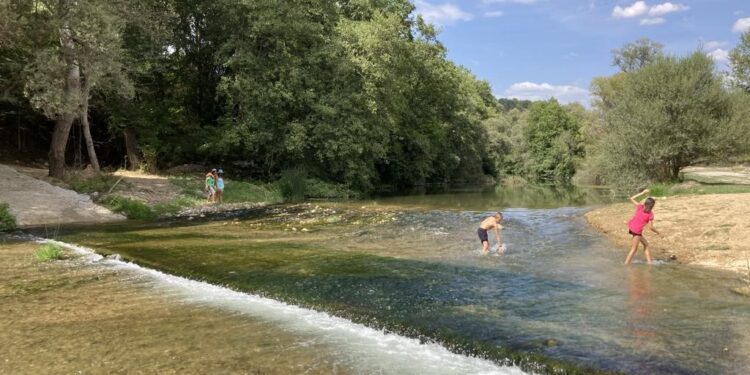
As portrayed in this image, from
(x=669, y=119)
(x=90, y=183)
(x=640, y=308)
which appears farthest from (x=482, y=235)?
(x=90, y=183)

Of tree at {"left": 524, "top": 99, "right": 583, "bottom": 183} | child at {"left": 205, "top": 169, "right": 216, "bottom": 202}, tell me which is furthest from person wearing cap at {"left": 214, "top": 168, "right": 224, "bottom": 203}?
tree at {"left": 524, "top": 99, "right": 583, "bottom": 183}

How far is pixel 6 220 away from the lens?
21469 mm

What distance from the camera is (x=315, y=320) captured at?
9.53 meters

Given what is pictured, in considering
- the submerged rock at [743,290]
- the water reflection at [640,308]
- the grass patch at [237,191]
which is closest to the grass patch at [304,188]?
the grass patch at [237,191]

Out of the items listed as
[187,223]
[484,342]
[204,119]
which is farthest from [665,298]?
[204,119]

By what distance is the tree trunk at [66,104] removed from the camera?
2425cm

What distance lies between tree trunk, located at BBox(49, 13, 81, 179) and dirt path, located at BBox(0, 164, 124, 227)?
215 cm

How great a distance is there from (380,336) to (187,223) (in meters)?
16.7

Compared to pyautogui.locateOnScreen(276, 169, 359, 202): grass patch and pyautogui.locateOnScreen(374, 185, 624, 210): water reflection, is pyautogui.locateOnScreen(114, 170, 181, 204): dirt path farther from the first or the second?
pyautogui.locateOnScreen(374, 185, 624, 210): water reflection

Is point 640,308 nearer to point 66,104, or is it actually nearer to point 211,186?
point 66,104

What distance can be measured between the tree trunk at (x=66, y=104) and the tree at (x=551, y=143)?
71.5 metres

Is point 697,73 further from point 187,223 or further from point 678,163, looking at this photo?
point 187,223

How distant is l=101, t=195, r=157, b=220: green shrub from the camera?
25.2m

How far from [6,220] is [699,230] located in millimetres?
25910
